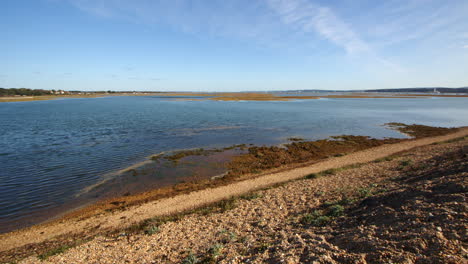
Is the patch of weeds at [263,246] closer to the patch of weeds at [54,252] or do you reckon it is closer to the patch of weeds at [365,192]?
the patch of weeds at [365,192]

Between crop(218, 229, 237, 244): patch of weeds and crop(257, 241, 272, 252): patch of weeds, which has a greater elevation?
crop(257, 241, 272, 252): patch of weeds

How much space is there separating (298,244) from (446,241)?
3507 millimetres

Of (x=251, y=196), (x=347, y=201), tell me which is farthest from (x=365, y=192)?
(x=251, y=196)

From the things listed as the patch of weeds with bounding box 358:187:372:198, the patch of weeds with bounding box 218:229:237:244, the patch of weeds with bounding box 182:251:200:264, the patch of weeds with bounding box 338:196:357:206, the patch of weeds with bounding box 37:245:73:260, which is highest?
the patch of weeds with bounding box 358:187:372:198

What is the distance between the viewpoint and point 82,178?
16562 mm

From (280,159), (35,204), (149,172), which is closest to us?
(35,204)

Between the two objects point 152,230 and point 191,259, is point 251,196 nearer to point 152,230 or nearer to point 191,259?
point 152,230

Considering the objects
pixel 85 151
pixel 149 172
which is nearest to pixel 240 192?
pixel 149 172

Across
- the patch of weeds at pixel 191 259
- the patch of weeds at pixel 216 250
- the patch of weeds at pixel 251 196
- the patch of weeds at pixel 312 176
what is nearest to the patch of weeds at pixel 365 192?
the patch of weeds at pixel 312 176

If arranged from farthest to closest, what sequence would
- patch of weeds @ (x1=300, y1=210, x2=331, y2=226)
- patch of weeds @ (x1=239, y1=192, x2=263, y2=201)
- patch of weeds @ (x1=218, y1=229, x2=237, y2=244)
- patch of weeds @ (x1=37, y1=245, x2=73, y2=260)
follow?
patch of weeds @ (x1=239, y1=192, x2=263, y2=201)
patch of weeds @ (x1=300, y1=210, x2=331, y2=226)
patch of weeds @ (x1=37, y1=245, x2=73, y2=260)
patch of weeds @ (x1=218, y1=229, x2=237, y2=244)

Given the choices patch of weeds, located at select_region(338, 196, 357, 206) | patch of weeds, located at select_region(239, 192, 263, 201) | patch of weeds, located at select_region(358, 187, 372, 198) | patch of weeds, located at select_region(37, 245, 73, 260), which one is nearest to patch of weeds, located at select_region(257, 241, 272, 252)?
patch of weeds, located at select_region(338, 196, 357, 206)

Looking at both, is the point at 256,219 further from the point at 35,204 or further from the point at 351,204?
the point at 35,204

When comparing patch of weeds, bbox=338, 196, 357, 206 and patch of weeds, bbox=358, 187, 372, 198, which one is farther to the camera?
patch of weeds, bbox=358, 187, 372, 198

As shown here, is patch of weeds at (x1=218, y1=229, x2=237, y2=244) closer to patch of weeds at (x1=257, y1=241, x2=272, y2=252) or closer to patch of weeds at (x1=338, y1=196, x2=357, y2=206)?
patch of weeds at (x1=257, y1=241, x2=272, y2=252)
